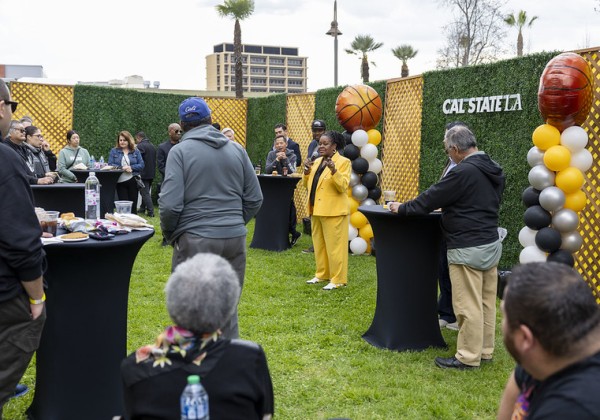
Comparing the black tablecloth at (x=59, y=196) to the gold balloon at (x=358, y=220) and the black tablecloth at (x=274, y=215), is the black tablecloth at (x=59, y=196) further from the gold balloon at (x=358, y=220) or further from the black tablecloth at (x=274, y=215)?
the gold balloon at (x=358, y=220)

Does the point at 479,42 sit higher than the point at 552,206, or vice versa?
the point at 479,42

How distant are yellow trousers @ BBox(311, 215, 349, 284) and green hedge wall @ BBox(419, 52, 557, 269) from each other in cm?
192

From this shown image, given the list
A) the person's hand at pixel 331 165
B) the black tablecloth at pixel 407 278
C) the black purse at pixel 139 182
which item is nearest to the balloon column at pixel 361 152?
the person's hand at pixel 331 165

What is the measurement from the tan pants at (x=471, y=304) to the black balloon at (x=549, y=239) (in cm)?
114

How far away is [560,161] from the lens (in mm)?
5113

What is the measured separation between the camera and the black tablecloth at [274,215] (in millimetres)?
8477

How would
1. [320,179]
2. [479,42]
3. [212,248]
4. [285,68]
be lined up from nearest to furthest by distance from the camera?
[212,248] < [320,179] < [479,42] < [285,68]

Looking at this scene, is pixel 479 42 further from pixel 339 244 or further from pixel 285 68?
pixel 285 68

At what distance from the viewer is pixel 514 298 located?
1505 millimetres

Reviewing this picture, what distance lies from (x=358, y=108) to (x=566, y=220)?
3.85 meters

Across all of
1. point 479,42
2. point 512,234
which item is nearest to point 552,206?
point 512,234

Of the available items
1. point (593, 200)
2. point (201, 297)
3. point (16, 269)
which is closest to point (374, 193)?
point (593, 200)

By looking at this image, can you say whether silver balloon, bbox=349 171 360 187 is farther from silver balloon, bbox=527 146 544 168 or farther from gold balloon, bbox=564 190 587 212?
gold balloon, bbox=564 190 587 212

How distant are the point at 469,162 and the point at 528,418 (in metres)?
2.82
